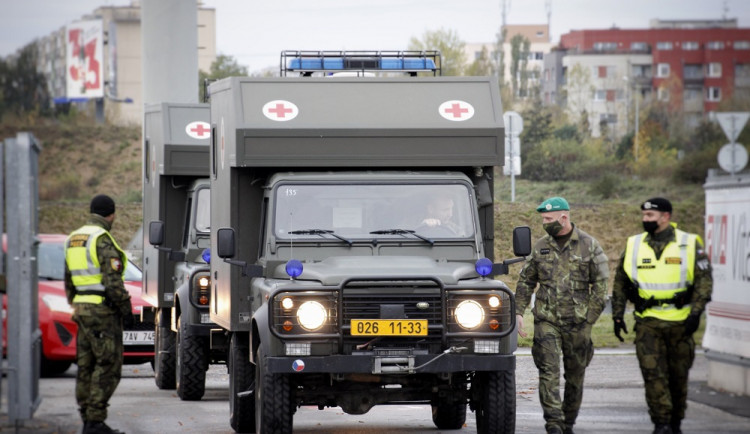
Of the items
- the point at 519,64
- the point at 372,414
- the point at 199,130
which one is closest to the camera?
the point at 372,414

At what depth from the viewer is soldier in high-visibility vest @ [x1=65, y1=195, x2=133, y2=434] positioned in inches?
471

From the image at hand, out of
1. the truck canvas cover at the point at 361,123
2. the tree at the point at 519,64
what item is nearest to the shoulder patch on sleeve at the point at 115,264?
the truck canvas cover at the point at 361,123

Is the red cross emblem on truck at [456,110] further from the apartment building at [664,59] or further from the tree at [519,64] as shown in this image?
the apartment building at [664,59]

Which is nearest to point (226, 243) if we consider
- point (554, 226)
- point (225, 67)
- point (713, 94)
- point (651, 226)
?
point (554, 226)

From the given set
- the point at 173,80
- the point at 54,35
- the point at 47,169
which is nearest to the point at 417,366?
the point at 173,80

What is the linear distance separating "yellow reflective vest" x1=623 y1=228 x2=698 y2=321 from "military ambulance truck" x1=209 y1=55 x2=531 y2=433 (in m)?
0.95

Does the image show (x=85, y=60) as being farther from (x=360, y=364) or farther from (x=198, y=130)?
(x=360, y=364)

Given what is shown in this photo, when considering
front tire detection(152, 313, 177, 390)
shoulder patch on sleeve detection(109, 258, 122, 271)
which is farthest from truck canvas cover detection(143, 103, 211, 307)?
shoulder patch on sleeve detection(109, 258, 122, 271)

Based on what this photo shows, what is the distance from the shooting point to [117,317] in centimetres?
1212

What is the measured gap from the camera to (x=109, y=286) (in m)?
12.0

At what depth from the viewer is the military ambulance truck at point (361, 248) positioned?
35.6 feet

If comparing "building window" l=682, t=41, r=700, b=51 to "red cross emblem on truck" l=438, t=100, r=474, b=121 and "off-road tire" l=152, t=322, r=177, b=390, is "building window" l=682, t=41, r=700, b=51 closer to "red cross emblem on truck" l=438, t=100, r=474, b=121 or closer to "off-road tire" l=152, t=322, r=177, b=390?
"off-road tire" l=152, t=322, r=177, b=390

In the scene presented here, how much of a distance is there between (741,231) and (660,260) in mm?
4062

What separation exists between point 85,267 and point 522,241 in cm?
359
